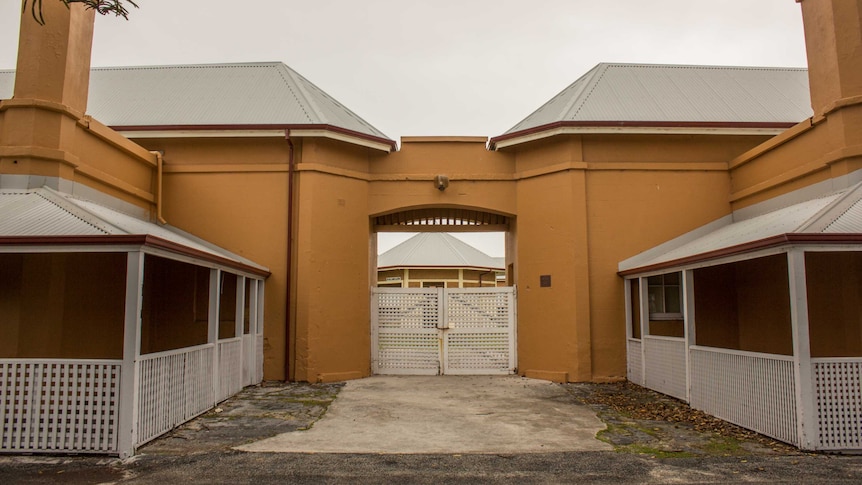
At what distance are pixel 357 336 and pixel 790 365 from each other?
7.50m

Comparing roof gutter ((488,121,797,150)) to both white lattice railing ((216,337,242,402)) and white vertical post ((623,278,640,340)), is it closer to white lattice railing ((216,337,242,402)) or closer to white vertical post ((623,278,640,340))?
white vertical post ((623,278,640,340))

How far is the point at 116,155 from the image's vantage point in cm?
979

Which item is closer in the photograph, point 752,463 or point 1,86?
point 752,463

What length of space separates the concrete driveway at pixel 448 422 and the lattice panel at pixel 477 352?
128 centimetres

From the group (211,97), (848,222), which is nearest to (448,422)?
(848,222)

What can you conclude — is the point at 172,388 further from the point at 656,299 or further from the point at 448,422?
the point at 656,299

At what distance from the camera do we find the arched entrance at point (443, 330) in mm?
12195

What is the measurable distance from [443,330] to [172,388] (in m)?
6.18

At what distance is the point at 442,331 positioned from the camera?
12.3 metres

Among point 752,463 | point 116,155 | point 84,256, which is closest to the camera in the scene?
point 752,463

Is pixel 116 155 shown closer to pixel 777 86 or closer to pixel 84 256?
pixel 84 256

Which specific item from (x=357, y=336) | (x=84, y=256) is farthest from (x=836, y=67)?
(x=84, y=256)

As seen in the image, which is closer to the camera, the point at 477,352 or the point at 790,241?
the point at 790,241

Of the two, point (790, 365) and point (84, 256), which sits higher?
point (84, 256)
